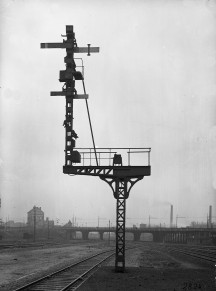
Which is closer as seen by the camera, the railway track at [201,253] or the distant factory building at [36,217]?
the railway track at [201,253]

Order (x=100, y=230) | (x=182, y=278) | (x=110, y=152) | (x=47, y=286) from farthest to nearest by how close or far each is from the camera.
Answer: (x=100, y=230) < (x=110, y=152) < (x=182, y=278) < (x=47, y=286)

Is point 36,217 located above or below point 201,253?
below

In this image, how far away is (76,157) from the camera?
19203 millimetres

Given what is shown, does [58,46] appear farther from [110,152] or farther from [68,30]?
[110,152]

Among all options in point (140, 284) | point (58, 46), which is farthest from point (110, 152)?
point (140, 284)

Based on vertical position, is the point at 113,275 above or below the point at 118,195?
below

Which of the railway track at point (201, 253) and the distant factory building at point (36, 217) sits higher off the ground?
the railway track at point (201, 253)

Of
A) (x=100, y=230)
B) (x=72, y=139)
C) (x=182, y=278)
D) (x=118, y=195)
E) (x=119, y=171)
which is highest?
(x=72, y=139)

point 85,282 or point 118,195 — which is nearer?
point 85,282

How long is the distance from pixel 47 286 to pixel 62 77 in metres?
10.3

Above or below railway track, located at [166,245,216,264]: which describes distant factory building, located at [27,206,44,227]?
below

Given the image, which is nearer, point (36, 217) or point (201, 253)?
point (201, 253)

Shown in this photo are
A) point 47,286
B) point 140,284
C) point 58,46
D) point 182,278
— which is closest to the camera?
point 47,286

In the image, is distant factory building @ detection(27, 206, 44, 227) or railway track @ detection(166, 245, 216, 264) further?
distant factory building @ detection(27, 206, 44, 227)
